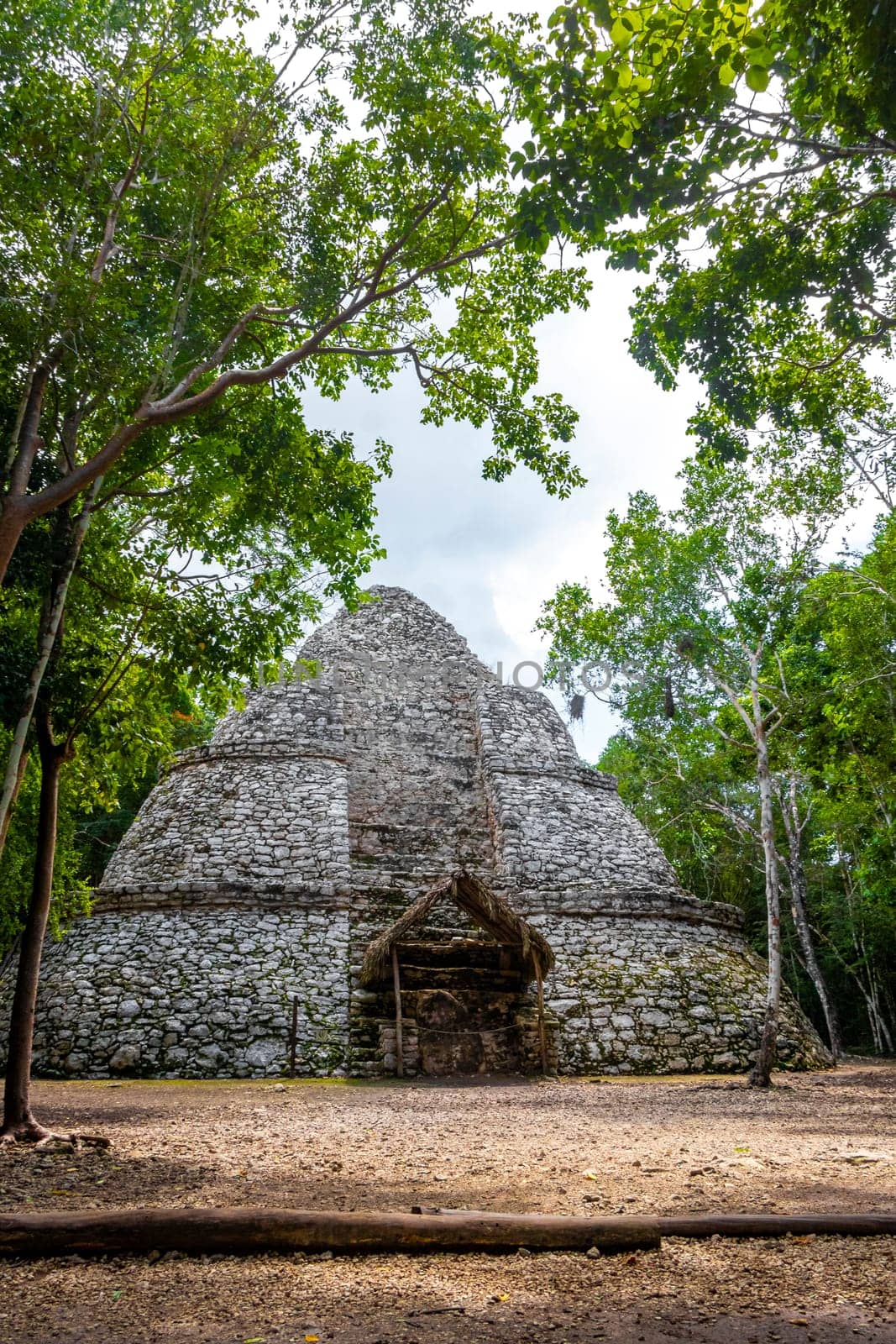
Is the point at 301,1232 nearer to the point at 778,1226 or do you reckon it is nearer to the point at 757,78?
the point at 778,1226

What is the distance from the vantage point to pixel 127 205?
6.71 meters

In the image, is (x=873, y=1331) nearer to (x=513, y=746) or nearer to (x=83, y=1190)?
(x=83, y=1190)

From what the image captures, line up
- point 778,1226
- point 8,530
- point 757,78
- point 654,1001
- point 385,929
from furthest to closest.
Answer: point 385,929
point 654,1001
point 8,530
point 757,78
point 778,1226

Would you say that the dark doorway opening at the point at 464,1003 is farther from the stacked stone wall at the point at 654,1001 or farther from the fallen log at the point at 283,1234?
the fallen log at the point at 283,1234

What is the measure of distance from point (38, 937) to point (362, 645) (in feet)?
45.5

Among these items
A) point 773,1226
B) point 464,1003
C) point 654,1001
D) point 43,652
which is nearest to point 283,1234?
point 773,1226

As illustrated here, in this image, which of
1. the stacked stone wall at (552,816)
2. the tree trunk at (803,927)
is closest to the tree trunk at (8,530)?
the stacked stone wall at (552,816)

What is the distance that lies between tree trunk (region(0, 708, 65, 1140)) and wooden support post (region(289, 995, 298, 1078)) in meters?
4.54

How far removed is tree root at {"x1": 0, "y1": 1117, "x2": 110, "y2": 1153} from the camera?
194 inches

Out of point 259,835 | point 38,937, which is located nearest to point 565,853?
point 259,835

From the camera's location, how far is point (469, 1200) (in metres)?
3.68

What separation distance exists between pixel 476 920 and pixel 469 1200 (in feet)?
21.9

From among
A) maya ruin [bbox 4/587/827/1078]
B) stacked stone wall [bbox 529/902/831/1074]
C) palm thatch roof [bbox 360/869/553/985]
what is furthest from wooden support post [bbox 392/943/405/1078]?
stacked stone wall [bbox 529/902/831/1074]

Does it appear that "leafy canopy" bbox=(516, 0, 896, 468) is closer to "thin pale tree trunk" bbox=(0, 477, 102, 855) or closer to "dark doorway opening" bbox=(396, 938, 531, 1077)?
"thin pale tree trunk" bbox=(0, 477, 102, 855)
